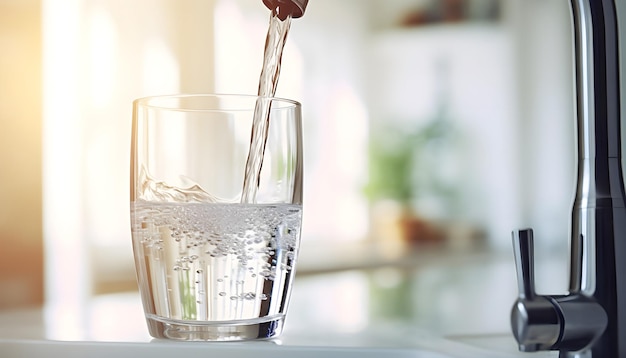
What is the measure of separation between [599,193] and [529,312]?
0.37 feet

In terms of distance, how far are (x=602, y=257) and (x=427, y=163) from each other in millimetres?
3694

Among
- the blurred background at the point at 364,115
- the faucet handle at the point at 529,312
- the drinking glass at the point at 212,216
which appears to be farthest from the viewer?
the blurred background at the point at 364,115

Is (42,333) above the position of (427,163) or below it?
below

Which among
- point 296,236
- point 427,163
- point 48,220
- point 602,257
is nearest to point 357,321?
point 296,236

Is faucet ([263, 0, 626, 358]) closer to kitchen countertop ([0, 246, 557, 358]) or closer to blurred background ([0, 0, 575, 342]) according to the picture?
kitchen countertop ([0, 246, 557, 358])

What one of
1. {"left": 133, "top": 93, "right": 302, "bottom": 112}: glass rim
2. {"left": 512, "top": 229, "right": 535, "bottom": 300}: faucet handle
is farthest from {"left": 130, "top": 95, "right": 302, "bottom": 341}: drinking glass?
{"left": 512, "top": 229, "right": 535, "bottom": 300}: faucet handle

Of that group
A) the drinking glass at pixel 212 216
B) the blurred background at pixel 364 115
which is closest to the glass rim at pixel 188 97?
the drinking glass at pixel 212 216

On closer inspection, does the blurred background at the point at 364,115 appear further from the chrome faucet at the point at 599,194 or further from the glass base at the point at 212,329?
the chrome faucet at the point at 599,194

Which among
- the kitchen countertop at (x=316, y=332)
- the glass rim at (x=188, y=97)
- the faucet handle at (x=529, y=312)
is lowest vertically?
the kitchen countertop at (x=316, y=332)

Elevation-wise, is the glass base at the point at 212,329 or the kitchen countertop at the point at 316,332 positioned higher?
the glass base at the point at 212,329

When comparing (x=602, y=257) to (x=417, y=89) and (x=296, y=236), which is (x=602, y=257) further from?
(x=417, y=89)

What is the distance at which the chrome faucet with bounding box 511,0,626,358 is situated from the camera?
0.44 m

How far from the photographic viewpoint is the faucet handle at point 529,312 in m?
0.38

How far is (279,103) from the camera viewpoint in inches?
21.6
